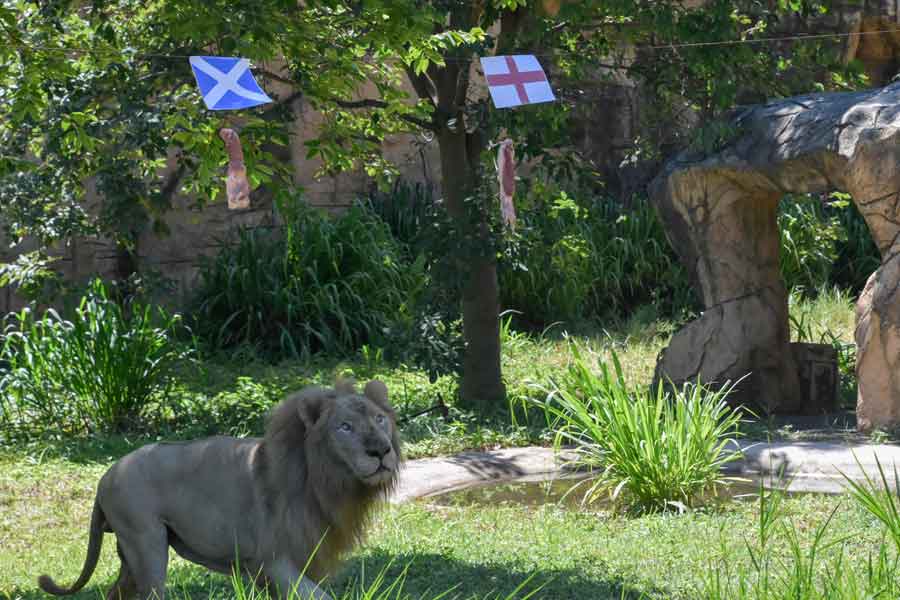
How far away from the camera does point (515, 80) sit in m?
8.66

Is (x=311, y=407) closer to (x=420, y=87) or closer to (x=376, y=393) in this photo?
(x=376, y=393)

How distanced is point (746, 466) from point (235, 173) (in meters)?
3.75

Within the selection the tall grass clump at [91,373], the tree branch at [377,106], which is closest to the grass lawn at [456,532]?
the tall grass clump at [91,373]

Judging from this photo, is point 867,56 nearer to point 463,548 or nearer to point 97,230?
point 97,230

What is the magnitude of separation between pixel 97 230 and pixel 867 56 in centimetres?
1167

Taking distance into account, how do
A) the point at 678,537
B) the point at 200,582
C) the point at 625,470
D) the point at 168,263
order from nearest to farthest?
the point at 200,582 → the point at 678,537 → the point at 625,470 → the point at 168,263

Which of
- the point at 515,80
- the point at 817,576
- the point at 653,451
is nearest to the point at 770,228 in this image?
the point at 515,80

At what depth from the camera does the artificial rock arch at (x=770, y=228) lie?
359 inches

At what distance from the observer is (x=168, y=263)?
15.1 metres

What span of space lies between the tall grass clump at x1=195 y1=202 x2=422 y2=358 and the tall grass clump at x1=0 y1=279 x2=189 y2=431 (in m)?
2.44

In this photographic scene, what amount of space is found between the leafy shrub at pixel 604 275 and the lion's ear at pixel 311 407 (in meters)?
8.47

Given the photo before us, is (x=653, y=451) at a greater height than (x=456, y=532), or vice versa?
(x=653, y=451)

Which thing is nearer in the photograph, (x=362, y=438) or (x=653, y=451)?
(x=362, y=438)

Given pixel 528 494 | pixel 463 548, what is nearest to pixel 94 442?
pixel 528 494
